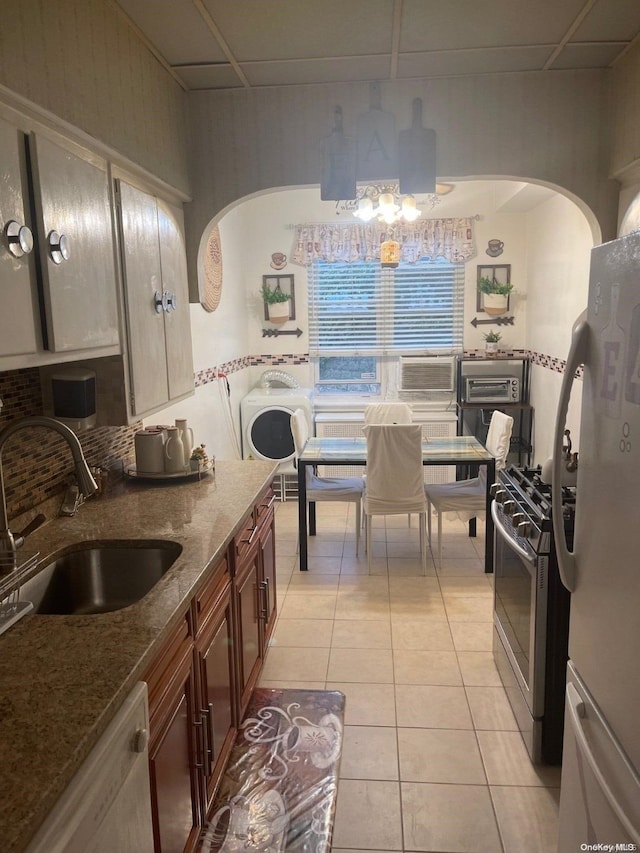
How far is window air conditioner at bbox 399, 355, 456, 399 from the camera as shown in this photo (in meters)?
5.55

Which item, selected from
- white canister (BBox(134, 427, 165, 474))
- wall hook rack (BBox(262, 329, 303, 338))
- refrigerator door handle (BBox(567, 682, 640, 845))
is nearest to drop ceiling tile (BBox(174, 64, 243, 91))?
white canister (BBox(134, 427, 165, 474))

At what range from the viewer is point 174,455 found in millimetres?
2568

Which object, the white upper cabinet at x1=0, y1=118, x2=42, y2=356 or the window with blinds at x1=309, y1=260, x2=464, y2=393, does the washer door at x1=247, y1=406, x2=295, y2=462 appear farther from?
the white upper cabinet at x1=0, y1=118, x2=42, y2=356

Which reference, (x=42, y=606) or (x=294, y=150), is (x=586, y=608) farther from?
(x=294, y=150)

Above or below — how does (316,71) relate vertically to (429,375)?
above

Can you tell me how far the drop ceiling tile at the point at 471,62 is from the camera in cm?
230

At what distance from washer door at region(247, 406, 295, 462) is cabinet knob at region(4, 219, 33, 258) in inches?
147

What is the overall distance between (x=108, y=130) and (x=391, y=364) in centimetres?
410

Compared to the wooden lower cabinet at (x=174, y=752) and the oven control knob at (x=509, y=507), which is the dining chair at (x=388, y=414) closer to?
the oven control knob at (x=509, y=507)

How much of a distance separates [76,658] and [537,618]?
4.96 feet

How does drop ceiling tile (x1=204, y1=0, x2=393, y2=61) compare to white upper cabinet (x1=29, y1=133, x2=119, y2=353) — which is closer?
white upper cabinet (x1=29, y1=133, x2=119, y2=353)

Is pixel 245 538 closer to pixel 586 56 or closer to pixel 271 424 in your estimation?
pixel 586 56

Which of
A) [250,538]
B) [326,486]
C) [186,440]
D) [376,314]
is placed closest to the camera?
[250,538]

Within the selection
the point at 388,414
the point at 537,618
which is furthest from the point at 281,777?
the point at 388,414
